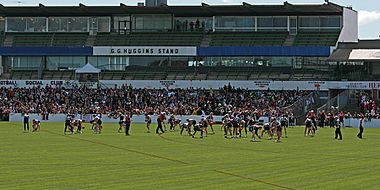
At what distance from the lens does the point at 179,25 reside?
9381 cm

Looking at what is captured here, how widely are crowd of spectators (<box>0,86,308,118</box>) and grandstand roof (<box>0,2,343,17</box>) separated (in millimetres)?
10736

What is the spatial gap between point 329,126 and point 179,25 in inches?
1192

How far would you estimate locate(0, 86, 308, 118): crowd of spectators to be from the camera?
76375 mm

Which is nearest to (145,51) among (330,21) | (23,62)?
(23,62)

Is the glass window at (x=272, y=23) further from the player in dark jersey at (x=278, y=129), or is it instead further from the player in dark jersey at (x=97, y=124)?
the player in dark jersey at (x=278, y=129)

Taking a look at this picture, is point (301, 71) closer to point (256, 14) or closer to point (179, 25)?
point (256, 14)

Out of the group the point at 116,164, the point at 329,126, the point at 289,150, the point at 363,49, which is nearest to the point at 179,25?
the point at 363,49

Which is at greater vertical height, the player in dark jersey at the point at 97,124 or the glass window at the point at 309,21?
the glass window at the point at 309,21

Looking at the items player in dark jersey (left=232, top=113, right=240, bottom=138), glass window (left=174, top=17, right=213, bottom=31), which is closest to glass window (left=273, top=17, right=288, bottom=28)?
glass window (left=174, top=17, right=213, bottom=31)

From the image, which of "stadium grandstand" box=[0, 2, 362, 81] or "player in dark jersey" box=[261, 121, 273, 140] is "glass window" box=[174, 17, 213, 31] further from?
"player in dark jersey" box=[261, 121, 273, 140]

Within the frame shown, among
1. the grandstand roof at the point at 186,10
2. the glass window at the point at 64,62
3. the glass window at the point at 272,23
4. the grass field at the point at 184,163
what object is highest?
the grandstand roof at the point at 186,10

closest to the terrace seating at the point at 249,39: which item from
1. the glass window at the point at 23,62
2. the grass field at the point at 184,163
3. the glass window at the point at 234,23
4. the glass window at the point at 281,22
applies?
the glass window at the point at 234,23

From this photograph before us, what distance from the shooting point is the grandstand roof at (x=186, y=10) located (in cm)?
8694

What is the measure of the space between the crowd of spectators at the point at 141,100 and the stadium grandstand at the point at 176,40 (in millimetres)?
5240
